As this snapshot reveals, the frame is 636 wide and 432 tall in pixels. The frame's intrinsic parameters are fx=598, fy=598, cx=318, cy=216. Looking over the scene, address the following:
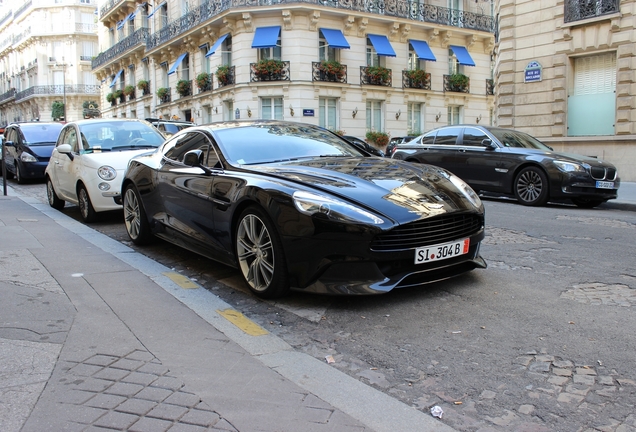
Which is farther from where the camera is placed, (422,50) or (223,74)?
(422,50)

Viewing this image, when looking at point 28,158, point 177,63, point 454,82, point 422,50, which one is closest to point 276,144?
point 28,158

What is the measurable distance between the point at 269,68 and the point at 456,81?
1107 centimetres

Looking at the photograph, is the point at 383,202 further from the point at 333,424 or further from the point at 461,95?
the point at 461,95

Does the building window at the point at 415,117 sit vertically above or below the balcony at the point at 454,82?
below

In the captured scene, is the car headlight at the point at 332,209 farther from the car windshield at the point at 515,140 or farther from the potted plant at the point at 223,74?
the potted plant at the point at 223,74

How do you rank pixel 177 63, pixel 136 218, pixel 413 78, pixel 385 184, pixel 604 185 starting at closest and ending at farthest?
pixel 385 184 < pixel 136 218 < pixel 604 185 < pixel 413 78 < pixel 177 63

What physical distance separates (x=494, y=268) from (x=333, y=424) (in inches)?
124

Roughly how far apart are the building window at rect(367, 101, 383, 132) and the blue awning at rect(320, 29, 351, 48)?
3553mm

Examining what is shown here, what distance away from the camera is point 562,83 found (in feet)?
58.6

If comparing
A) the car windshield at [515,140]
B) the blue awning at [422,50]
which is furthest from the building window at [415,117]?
the car windshield at [515,140]

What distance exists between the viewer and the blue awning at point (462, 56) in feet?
→ 109

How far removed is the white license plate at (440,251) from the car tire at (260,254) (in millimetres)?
978

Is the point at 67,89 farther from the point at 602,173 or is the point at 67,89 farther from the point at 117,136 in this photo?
the point at 602,173

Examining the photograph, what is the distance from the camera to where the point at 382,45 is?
101 feet
